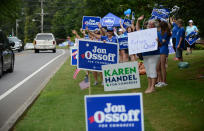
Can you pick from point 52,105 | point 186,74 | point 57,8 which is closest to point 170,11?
point 186,74

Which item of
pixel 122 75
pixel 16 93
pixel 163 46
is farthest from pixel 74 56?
pixel 122 75

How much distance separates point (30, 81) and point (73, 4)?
111 m

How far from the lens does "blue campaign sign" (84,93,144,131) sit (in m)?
5.30

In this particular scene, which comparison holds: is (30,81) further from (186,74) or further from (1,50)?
(186,74)

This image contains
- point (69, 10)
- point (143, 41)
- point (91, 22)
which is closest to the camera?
point (143, 41)

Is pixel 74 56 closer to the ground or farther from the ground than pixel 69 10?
closer to the ground

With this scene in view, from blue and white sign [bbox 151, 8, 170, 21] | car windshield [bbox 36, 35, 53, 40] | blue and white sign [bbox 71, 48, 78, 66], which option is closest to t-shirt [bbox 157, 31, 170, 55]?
blue and white sign [bbox 151, 8, 170, 21]

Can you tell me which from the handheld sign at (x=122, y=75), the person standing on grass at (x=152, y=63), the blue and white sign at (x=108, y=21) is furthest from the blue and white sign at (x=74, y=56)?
the blue and white sign at (x=108, y=21)

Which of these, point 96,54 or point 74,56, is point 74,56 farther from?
point 96,54

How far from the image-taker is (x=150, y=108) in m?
9.45

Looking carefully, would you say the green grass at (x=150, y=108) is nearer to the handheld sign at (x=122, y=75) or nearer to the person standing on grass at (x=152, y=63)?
the person standing on grass at (x=152, y=63)

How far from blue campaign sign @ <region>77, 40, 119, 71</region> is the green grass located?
0.95 metres

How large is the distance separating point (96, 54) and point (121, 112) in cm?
361

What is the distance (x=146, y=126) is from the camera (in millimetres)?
7820
